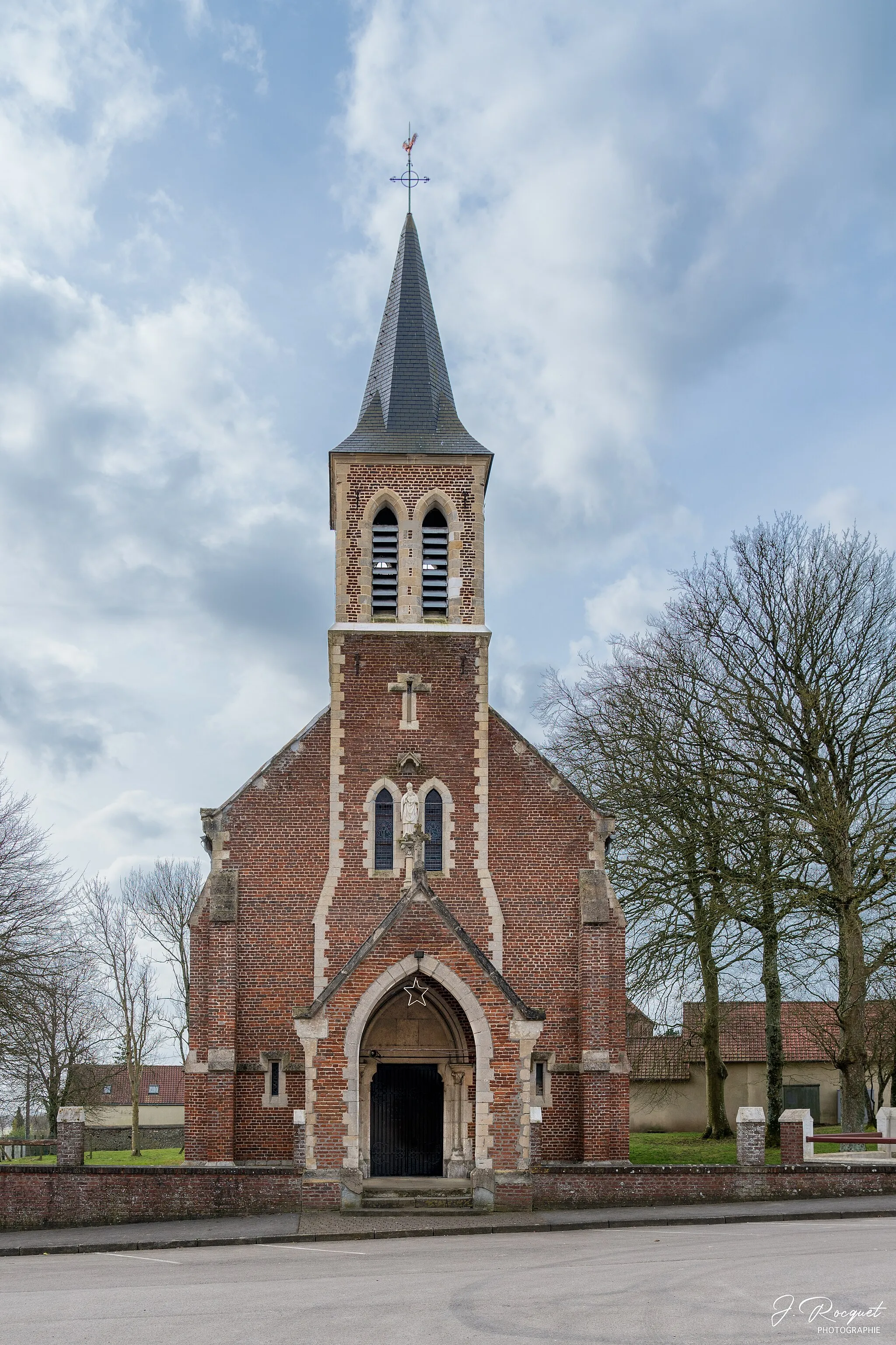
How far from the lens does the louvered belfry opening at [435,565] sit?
25.5 metres

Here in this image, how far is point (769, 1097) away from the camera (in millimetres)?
30672

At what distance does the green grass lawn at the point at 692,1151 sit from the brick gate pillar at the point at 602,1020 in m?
2.45

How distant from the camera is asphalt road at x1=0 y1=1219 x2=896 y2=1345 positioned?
10.7m

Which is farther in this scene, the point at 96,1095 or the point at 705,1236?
the point at 96,1095

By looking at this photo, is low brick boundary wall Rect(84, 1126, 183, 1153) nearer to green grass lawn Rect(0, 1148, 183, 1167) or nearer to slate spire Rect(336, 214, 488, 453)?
green grass lawn Rect(0, 1148, 183, 1167)

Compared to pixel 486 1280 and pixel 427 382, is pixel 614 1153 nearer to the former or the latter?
pixel 486 1280

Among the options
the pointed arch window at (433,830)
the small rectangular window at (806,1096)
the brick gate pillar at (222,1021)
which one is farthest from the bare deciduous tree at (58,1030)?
the small rectangular window at (806,1096)

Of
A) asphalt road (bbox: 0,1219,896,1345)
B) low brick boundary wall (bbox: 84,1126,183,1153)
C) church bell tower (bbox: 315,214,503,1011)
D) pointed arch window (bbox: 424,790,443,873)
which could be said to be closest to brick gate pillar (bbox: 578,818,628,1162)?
church bell tower (bbox: 315,214,503,1011)

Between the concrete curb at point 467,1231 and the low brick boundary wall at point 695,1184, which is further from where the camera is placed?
the low brick boundary wall at point 695,1184

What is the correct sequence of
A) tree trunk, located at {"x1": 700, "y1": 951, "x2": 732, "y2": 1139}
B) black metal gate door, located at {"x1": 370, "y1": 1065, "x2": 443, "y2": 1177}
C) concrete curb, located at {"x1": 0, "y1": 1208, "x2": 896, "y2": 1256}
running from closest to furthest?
concrete curb, located at {"x1": 0, "y1": 1208, "x2": 896, "y2": 1256} → black metal gate door, located at {"x1": 370, "y1": 1065, "x2": 443, "y2": 1177} → tree trunk, located at {"x1": 700, "y1": 951, "x2": 732, "y2": 1139}

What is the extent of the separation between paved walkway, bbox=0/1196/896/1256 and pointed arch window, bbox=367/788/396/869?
616 cm

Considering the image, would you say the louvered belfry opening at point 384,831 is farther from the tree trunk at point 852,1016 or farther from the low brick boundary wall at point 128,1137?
the low brick boundary wall at point 128,1137

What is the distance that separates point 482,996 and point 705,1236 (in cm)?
484

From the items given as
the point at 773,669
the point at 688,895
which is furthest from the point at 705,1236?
the point at 773,669
